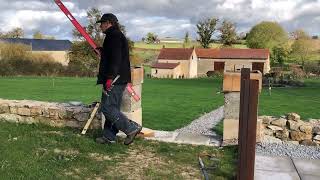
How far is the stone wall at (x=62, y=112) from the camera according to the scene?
365 inches

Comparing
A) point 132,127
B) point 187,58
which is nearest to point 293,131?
point 132,127

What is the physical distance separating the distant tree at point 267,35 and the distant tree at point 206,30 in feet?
35.7

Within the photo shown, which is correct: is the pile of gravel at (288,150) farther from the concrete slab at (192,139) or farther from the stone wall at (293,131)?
the concrete slab at (192,139)

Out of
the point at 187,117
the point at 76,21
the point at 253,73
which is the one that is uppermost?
the point at 76,21

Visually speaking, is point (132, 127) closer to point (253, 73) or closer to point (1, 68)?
point (253, 73)

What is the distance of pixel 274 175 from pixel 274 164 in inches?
27.2

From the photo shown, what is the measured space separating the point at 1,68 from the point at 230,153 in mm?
46157

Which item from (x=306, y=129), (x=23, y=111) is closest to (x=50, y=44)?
(x=23, y=111)

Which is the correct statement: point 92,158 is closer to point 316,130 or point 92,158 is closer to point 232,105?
point 232,105

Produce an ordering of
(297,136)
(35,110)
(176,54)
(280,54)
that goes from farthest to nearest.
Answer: (280,54) → (176,54) → (297,136) → (35,110)

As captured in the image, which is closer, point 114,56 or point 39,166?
point 39,166

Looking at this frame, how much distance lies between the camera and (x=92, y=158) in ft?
23.8

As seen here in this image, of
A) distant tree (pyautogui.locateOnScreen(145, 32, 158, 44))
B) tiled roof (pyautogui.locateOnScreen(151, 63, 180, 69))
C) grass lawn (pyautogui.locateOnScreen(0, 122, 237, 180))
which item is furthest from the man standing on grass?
distant tree (pyautogui.locateOnScreen(145, 32, 158, 44))

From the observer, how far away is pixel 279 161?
7.77m
